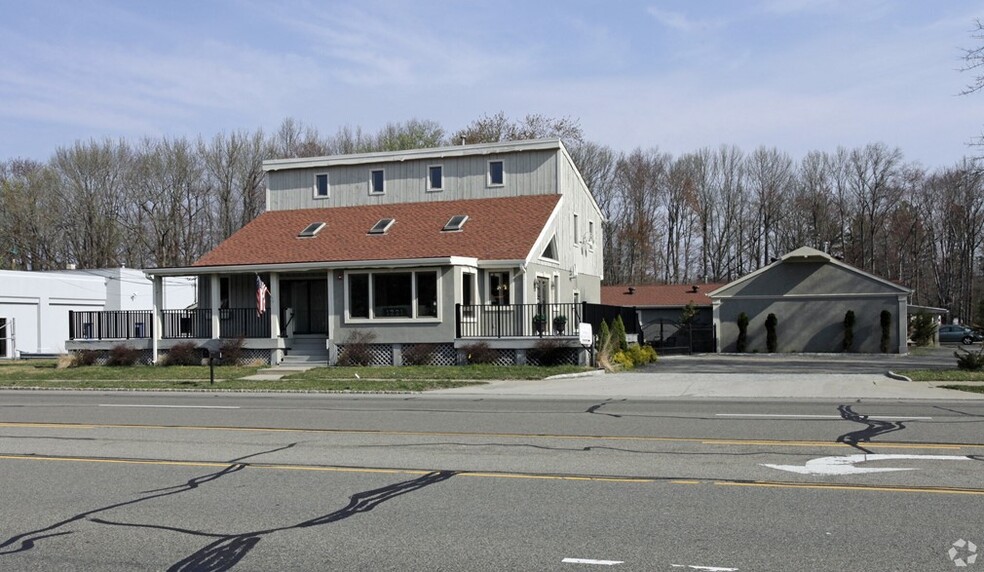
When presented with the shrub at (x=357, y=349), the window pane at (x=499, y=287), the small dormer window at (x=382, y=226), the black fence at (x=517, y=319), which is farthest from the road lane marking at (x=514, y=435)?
the small dormer window at (x=382, y=226)

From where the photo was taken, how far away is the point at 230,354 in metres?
30.5

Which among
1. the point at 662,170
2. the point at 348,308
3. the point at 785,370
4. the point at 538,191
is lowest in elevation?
the point at 785,370

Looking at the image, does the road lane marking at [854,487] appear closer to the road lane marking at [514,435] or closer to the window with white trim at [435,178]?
the road lane marking at [514,435]

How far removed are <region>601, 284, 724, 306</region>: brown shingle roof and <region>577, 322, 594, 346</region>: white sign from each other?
26018 millimetres

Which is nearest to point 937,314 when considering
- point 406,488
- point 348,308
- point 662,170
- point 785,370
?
point 662,170

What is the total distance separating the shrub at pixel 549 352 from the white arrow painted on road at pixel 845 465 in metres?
17.8

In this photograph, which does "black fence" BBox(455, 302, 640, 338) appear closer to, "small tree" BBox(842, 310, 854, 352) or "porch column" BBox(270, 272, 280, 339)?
"porch column" BBox(270, 272, 280, 339)

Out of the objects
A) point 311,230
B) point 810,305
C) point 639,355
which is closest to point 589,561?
point 639,355

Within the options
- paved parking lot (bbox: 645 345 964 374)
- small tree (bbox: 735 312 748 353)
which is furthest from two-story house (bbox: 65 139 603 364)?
small tree (bbox: 735 312 748 353)

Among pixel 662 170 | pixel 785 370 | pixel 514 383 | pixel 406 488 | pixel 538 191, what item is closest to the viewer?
pixel 406 488

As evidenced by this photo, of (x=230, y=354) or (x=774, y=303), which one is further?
(x=774, y=303)

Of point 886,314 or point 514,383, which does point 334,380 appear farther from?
point 886,314

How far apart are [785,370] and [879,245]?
163 feet

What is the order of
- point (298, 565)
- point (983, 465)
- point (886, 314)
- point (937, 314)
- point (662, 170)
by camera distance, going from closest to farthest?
1. point (298, 565)
2. point (983, 465)
3. point (886, 314)
4. point (937, 314)
5. point (662, 170)
